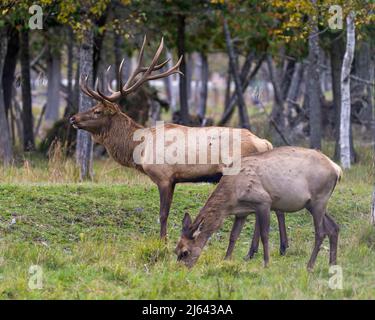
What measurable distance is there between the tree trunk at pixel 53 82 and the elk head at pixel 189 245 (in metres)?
19.1

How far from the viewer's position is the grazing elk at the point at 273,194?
998 centimetres

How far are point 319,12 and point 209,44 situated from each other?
9.60 m

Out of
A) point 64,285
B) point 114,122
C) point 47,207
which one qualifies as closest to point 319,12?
point 114,122

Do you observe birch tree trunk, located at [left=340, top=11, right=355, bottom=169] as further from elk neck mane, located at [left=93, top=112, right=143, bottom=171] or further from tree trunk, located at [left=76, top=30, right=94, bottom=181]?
elk neck mane, located at [left=93, top=112, right=143, bottom=171]

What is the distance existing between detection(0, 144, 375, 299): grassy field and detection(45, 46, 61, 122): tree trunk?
15131mm

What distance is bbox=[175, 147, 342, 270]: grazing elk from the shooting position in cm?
998

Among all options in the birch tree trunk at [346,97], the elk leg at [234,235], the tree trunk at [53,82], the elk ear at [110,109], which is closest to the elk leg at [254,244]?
the elk leg at [234,235]

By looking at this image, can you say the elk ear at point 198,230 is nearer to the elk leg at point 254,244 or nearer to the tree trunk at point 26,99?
the elk leg at point 254,244

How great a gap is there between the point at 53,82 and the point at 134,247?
2168 centimetres

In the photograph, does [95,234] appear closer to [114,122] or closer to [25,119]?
[114,122]

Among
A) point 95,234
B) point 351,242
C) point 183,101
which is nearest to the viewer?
point 351,242

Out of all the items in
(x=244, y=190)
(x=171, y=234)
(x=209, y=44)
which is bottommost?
(x=171, y=234)

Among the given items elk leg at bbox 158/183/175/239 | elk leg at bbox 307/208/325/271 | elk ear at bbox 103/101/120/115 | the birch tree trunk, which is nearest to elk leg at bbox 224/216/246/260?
elk leg at bbox 307/208/325/271

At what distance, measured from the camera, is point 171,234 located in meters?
12.1
